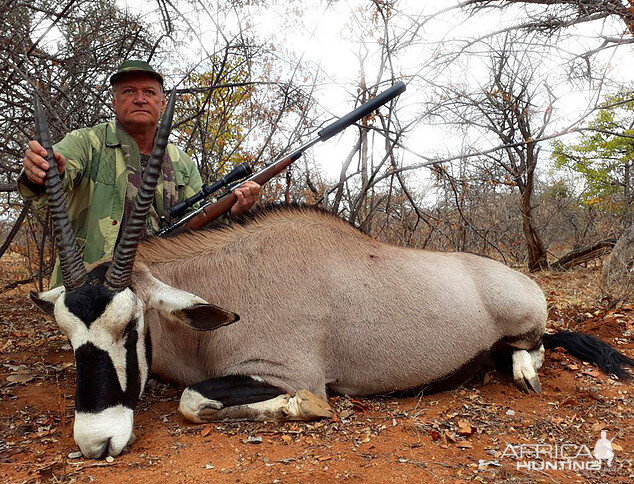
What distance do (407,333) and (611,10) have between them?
795 cm

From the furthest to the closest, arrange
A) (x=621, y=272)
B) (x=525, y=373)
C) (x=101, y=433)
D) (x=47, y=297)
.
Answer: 1. (x=621, y=272)
2. (x=525, y=373)
3. (x=47, y=297)
4. (x=101, y=433)

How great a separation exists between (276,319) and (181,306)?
2.30ft

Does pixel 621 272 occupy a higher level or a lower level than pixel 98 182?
lower

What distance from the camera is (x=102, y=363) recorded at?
2680mm

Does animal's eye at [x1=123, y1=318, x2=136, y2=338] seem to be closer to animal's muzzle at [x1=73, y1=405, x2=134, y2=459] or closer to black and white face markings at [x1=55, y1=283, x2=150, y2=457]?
black and white face markings at [x1=55, y1=283, x2=150, y2=457]

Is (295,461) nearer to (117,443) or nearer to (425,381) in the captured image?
(117,443)

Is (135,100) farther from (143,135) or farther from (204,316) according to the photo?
(204,316)

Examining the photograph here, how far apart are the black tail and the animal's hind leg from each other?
1.93 feet

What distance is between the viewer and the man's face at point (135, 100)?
4578 mm

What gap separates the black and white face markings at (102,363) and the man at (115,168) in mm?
1626

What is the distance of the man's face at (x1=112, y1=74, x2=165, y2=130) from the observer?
4.58m

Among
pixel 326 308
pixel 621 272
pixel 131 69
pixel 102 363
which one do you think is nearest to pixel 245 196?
pixel 326 308

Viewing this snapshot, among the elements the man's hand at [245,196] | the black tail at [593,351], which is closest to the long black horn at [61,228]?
the man's hand at [245,196]

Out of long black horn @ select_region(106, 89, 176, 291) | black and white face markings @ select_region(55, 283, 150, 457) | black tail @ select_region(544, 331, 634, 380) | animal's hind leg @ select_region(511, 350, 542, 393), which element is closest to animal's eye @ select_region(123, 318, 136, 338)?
black and white face markings @ select_region(55, 283, 150, 457)
